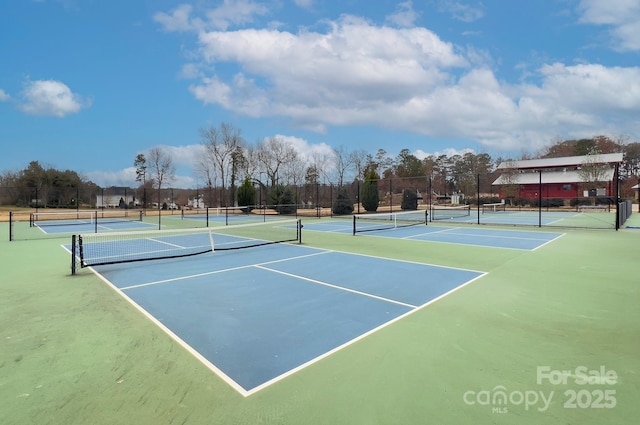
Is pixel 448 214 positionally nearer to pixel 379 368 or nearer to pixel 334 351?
pixel 334 351

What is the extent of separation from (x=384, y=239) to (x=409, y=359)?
981cm

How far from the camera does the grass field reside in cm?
268

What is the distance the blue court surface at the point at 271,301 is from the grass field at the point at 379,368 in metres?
0.22

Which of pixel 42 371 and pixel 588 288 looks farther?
pixel 588 288

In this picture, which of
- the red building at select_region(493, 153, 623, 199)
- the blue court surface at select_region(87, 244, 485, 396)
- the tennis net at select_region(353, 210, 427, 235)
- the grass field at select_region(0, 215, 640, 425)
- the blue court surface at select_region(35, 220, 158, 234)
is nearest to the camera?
the grass field at select_region(0, 215, 640, 425)

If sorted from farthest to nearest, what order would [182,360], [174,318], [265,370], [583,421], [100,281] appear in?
[100,281], [174,318], [182,360], [265,370], [583,421]

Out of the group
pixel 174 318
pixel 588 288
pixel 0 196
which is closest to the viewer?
pixel 174 318

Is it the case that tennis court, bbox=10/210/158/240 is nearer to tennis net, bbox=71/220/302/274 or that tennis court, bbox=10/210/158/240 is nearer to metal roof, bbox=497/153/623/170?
tennis net, bbox=71/220/302/274

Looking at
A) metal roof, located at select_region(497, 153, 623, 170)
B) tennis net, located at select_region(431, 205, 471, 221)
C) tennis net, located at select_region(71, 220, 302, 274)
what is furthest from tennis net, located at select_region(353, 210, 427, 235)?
metal roof, located at select_region(497, 153, 623, 170)

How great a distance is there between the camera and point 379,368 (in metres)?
3.36

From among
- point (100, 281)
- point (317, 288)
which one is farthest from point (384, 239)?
point (100, 281)

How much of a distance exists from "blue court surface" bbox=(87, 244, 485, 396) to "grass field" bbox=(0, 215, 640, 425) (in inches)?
8.7

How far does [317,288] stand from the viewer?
6281mm

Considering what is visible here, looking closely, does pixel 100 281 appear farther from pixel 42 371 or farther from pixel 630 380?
pixel 630 380
